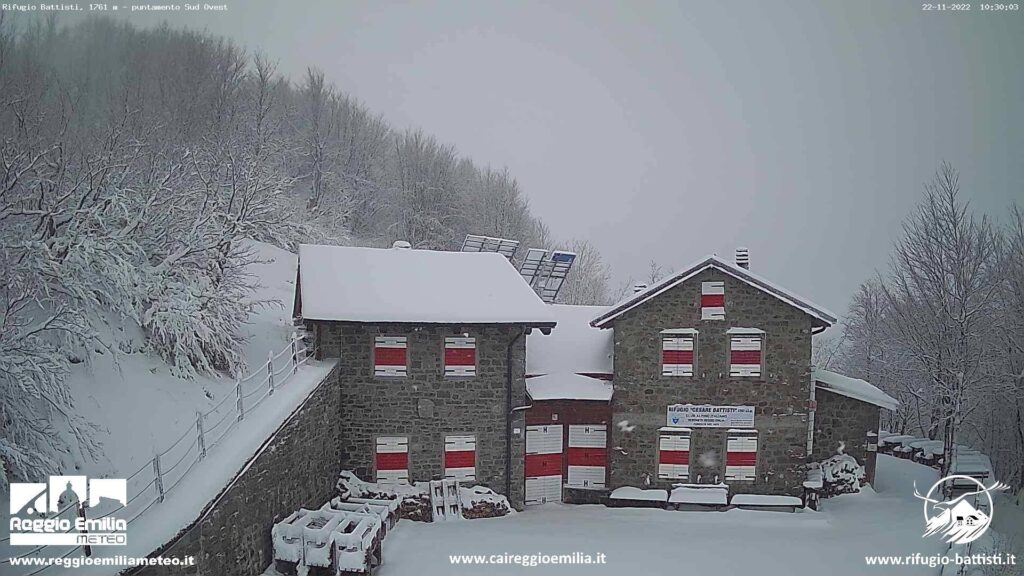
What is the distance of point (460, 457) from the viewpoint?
10.8m

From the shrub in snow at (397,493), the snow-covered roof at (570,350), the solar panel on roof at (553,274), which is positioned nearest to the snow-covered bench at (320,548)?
the shrub in snow at (397,493)

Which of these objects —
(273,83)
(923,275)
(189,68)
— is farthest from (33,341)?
(273,83)

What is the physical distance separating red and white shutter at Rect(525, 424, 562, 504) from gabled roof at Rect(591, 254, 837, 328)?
7.88ft

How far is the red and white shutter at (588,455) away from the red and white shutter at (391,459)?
9.71ft

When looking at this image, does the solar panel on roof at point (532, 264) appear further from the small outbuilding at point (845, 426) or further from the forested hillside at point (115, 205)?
the small outbuilding at point (845, 426)

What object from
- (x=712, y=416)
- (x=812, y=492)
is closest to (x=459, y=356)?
(x=712, y=416)

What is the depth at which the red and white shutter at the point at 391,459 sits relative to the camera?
34.7 ft

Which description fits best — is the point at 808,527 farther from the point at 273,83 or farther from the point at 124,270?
the point at 273,83

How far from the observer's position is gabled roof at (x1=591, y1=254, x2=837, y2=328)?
1090 cm

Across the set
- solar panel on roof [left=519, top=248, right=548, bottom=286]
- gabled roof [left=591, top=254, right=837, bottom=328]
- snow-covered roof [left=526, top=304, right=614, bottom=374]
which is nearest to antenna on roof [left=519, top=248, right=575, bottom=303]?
solar panel on roof [left=519, top=248, right=548, bottom=286]

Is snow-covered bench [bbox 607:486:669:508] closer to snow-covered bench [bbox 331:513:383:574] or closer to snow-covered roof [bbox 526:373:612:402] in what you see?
snow-covered roof [bbox 526:373:612:402]

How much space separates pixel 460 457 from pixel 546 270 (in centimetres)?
686

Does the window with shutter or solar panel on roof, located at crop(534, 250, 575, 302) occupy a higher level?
solar panel on roof, located at crop(534, 250, 575, 302)

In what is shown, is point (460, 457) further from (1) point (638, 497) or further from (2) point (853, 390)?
(2) point (853, 390)
